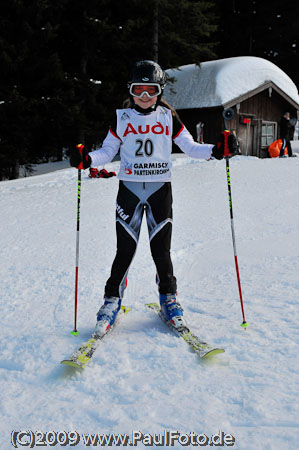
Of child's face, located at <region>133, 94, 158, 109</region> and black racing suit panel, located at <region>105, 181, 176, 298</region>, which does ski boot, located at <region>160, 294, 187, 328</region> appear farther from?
child's face, located at <region>133, 94, 158, 109</region>

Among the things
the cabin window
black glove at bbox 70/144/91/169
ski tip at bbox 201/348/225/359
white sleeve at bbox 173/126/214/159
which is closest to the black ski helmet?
white sleeve at bbox 173/126/214/159

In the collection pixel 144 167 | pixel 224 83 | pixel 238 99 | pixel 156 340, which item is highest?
pixel 224 83

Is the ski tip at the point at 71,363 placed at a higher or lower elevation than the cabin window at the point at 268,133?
lower

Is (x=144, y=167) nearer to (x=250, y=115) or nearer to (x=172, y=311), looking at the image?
(x=172, y=311)

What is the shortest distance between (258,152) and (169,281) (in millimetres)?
19002

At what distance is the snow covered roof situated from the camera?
18.7m

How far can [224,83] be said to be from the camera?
18922mm

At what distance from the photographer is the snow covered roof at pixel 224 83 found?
61.3 feet

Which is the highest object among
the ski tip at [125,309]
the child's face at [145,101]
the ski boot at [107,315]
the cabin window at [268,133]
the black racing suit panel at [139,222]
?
the cabin window at [268,133]

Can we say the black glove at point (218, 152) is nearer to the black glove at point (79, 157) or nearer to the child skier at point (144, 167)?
the child skier at point (144, 167)

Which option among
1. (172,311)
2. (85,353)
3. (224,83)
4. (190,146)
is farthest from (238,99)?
(85,353)

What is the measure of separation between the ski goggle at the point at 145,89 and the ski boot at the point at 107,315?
5.71 ft

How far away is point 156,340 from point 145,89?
6.68 ft

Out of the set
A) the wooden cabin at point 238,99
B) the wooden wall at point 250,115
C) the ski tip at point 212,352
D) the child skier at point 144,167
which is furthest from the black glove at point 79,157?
the wooden wall at point 250,115
